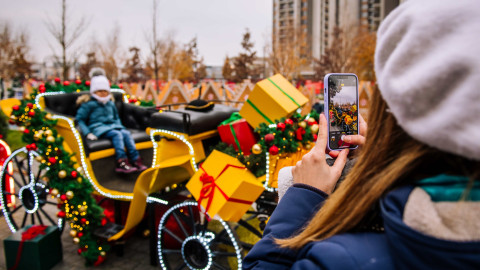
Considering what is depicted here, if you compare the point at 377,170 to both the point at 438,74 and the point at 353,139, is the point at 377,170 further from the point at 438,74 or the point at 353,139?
the point at 353,139

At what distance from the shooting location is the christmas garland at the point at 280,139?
306cm

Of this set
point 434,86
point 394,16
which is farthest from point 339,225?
point 394,16

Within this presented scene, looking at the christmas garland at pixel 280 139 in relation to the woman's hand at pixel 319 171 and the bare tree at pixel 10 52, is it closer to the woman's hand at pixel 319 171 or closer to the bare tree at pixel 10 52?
the woman's hand at pixel 319 171

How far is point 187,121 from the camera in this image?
3654mm

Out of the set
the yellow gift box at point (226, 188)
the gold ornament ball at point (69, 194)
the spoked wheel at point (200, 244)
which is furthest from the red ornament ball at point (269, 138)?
the gold ornament ball at point (69, 194)

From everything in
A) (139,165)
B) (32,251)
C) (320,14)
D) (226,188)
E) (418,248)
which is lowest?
(32,251)

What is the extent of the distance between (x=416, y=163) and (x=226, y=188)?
2.46m

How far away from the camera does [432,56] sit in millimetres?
655

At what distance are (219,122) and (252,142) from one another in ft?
2.39

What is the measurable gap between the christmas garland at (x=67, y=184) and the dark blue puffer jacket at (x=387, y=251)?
3522 millimetres

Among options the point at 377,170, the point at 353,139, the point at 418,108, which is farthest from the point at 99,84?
the point at 418,108

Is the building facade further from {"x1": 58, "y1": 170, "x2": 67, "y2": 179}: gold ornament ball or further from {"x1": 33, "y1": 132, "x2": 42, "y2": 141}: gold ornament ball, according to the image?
{"x1": 58, "y1": 170, "x2": 67, "y2": 179}: gold ornament ball

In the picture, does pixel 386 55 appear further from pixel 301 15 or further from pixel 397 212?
pixel 301 15

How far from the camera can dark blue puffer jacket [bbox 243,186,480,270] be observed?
0.64m
